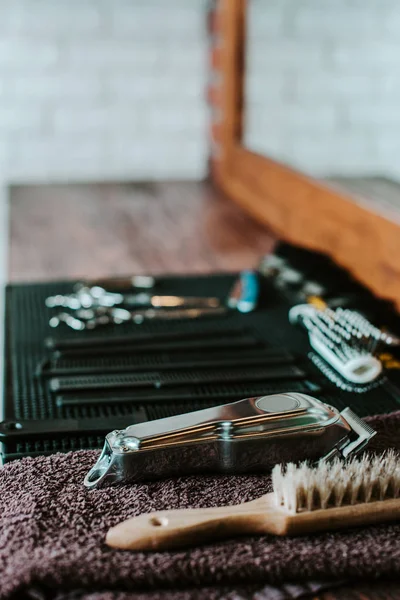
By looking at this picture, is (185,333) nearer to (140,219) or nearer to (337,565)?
(337,565)

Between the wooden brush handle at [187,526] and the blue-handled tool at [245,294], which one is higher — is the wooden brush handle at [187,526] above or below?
above

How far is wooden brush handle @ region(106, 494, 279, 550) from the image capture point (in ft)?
1.89

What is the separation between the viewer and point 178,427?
685mm

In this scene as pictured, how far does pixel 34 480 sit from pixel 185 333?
1.57 ft

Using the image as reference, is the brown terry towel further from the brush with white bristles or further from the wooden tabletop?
the wooden tabletop

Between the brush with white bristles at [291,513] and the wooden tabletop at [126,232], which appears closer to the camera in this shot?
the brush with white bristles at [291,513]

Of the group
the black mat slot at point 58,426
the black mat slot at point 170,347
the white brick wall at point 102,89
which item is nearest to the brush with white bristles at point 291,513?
the black mat slot at point 58,426

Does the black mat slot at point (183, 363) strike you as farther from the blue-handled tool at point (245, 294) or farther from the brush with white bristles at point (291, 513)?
the brush with white bristles at point (291, 513)

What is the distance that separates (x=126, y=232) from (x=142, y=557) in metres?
1.36

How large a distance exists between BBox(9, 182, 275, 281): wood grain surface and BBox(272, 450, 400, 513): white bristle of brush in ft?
3.05

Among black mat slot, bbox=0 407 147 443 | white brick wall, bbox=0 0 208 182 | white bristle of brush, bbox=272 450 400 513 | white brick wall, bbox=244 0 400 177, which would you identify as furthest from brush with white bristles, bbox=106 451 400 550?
white brick wall, bbox=0 0 208 182

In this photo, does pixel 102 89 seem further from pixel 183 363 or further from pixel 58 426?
pixel 58 426

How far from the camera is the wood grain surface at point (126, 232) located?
5.15ft

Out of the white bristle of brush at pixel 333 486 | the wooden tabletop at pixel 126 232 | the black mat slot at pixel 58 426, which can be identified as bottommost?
the wooden tabletop at pixel 126 232
